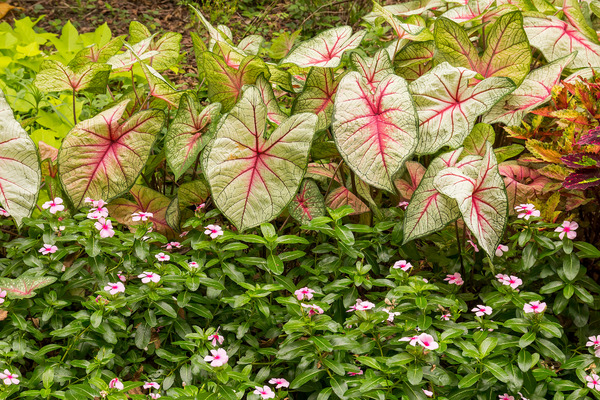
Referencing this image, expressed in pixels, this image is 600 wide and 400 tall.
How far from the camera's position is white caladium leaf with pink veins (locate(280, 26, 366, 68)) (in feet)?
6.81

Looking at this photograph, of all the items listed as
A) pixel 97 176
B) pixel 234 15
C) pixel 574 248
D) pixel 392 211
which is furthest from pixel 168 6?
pixel 574 248

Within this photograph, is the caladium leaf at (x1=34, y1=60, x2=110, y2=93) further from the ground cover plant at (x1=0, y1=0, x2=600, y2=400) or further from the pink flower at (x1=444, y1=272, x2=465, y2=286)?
the pink flower at (x1=444, y1=272, x2=465, y2=286)

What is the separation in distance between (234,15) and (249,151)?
3422mm

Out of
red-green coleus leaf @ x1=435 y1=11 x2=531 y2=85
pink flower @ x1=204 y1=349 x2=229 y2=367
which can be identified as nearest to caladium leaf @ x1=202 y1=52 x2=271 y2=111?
red-green coleus leaf @ x1=435 y1=11 x2=531 y2=85

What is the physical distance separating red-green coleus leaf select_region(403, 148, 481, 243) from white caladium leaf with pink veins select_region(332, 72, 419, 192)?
0.09 metres

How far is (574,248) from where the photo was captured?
1727 mm

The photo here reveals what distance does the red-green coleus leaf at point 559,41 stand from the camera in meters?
2.31

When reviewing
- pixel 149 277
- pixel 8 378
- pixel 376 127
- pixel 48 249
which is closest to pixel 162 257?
pixel 149 277

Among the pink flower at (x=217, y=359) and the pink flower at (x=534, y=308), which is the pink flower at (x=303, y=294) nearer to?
the pink flower at (x=217, y=359)

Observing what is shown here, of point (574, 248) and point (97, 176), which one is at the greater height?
point (97, 176)

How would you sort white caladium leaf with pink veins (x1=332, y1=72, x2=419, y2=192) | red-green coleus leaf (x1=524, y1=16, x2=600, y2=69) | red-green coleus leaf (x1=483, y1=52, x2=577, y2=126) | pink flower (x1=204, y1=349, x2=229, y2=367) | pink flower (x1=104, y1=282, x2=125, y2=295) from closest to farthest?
pink flower (x1=204, y1=349, x2=229, y2=367) → pink flower (x1=104, y1=282, x2=125, y2=295) → white caladium leaf with pink veins (x1=332, y1=72, x2=419, y2=192) → red-green coleus leaf (x1=483, y1=52, x2=577, y2=126) → red-green coleus leaf (x1=524, y1=16, x2=600, y2=69)

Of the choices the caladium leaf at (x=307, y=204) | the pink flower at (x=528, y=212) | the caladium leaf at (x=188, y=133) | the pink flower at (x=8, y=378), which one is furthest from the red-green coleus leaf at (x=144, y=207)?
the pink flower at (x=528, y=212)

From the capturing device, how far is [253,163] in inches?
72.0

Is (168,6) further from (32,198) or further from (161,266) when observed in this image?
(161,266)
